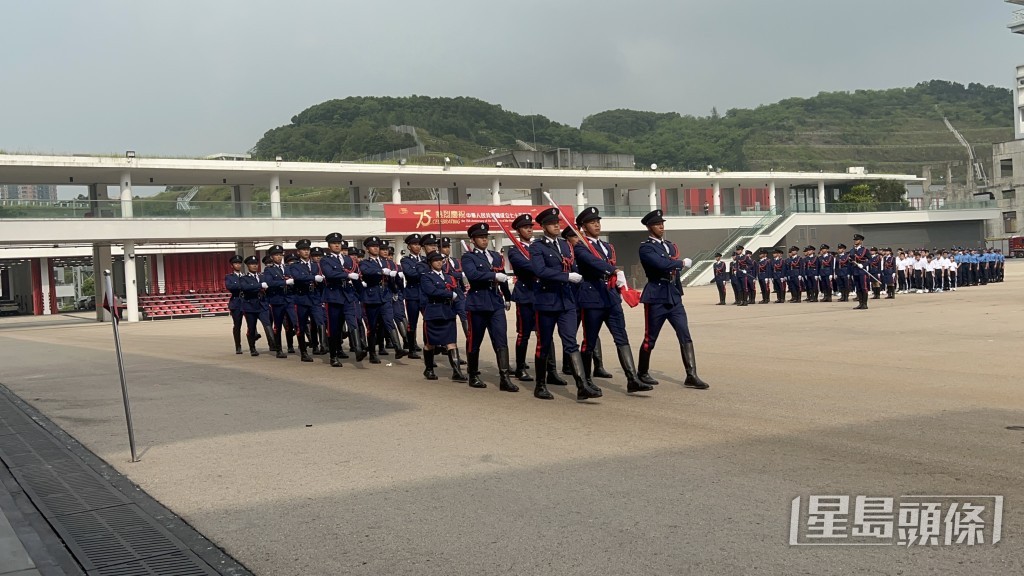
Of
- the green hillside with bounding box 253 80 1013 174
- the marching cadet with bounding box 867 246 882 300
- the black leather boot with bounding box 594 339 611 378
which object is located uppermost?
the green hillside with bounding box 253 80 1013 174

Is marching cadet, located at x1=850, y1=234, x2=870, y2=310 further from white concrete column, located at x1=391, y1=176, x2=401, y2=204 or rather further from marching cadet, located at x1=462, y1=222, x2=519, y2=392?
white concrete column, located at x1=391, y1=176, x2=401, y2=204

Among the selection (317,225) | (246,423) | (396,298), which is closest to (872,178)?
(317,225)

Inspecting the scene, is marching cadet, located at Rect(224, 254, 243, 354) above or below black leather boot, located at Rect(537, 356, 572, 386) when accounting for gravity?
above

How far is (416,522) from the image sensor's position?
5203 millimetres

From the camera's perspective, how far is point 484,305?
1089 centimetres

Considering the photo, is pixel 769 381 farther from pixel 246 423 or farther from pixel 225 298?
pixel 225 298

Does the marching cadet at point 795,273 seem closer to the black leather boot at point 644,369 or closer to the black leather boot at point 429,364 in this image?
the black leather boot at point 429,364

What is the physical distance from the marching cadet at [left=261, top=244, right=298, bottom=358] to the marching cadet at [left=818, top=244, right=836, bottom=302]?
58.9 ft

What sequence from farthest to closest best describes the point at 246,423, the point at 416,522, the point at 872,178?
1. the point at 872,178
2. the point at 246,423
3. the point at 416,522

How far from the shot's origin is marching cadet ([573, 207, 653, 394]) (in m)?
9.83

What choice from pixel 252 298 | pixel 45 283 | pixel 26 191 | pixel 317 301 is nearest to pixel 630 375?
pixel 317 301

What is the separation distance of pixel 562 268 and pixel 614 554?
18.3 feet

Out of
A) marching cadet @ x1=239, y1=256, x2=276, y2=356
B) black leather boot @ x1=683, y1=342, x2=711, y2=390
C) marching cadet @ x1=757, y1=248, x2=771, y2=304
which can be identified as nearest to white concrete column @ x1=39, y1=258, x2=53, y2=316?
marching cadet @ x1=757, y1=248, x2=771, y2=304

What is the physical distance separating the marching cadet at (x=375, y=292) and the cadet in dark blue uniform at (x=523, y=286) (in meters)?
3.19
